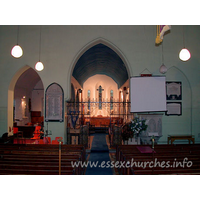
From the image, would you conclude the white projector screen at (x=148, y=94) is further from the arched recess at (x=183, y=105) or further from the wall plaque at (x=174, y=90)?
the arched recess at (x=183, y=105)

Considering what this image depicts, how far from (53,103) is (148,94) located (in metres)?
3.98

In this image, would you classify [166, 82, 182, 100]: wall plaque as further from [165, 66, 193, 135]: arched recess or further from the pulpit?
the pulpit

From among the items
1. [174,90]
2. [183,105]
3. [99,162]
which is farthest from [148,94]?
[99,162]

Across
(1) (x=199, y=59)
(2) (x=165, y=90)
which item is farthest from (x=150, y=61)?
(1) (x=199, y=59)

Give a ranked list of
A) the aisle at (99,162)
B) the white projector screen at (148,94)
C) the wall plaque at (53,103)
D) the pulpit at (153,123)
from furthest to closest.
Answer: the wall plaque at (53,103)
the pulpit at (153,123)
the white projector screen at (148,94)
the aisle at (99,162)

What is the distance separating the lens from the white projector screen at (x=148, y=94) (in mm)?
7207

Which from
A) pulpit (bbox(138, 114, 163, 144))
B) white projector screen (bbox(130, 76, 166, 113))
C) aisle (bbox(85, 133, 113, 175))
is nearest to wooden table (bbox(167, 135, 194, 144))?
pulpit (bbox(138, 114, 163, 144))

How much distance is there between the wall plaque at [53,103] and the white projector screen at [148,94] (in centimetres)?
303

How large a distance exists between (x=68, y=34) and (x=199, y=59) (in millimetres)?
5784

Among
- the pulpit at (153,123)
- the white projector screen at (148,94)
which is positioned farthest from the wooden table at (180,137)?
the white projector screen at (148,94)

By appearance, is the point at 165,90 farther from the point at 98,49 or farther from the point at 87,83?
the point at 87,83

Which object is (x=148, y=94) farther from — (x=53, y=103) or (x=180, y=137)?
(x=53, y=103)

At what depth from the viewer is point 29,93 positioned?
47.8 feet

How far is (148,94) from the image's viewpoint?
722cm
